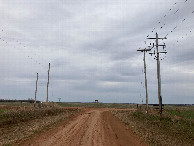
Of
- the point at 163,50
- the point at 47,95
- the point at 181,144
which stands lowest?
the point at 181,144

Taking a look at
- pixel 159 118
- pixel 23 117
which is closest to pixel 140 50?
pixel 159 118

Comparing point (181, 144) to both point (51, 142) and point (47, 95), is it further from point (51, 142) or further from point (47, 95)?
point (47, 95)

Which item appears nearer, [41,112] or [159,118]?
[159,118]

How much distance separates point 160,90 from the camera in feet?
85.0

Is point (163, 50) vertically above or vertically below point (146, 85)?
above

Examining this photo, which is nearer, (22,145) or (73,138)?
(22,145)

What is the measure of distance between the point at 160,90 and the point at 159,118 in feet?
12.1

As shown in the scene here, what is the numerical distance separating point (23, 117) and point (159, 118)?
17191 mm

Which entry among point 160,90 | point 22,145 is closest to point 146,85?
point 160,90

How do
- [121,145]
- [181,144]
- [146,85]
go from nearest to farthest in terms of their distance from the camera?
[121,145] → [181,144] → [146,85]

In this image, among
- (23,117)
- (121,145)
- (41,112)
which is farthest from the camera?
(41,112)

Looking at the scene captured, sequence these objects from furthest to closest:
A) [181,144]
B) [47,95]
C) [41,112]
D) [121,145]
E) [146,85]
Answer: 1. [47,95]
2. [146,85]
3. [41,112]
4. [181,144]
5. [121,145]

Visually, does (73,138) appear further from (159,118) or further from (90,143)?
(159,118)

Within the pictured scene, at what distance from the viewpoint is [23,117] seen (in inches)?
954
